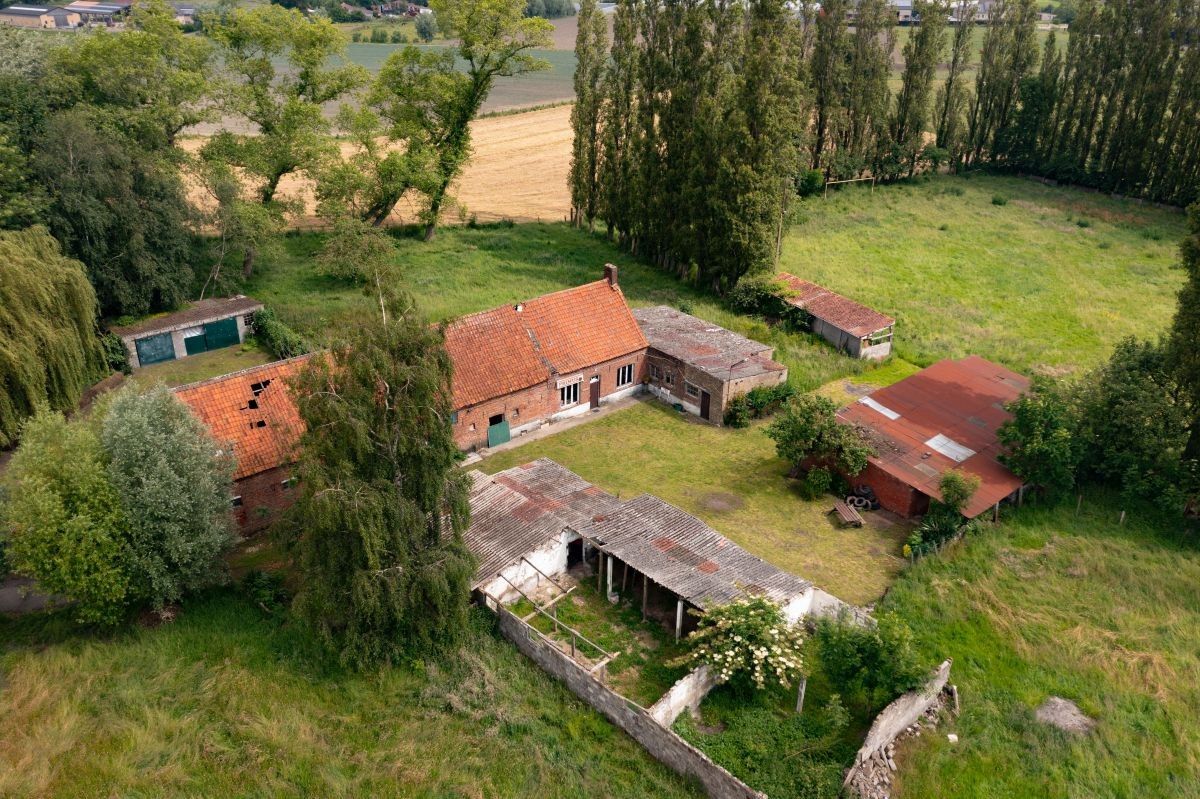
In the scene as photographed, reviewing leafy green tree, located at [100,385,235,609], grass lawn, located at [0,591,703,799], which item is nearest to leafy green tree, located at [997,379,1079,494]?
grass lawn, located at [0,591,703,799]

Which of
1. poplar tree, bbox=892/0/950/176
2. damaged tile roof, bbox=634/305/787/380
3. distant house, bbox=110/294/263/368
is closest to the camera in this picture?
damaged tile roof, bbox=634/305/787/380

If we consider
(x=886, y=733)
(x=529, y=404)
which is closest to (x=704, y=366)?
(x=529, y=404)

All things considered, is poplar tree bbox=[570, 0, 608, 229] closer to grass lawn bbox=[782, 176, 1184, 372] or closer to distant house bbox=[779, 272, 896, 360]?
grass lawn bbox=[782, 176, 1184, 372]

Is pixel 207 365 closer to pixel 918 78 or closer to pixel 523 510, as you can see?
pixel 523 510

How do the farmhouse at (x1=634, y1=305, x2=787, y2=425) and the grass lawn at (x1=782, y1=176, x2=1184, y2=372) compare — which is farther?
the grass lawn at (x1=782, y1=176, x2=1184, y2=372)

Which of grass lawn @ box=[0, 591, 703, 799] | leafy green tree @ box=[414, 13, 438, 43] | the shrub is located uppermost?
leafy green tree @ box=[414, 13, 438, 43]

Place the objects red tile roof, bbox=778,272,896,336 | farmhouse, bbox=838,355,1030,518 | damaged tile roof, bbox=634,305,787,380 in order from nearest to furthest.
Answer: farmhouse, bbox=838,355,1030,518 → damaged tile roof, bbox=634,305,787,380 → red tile roof, bbox=778,272,896,336

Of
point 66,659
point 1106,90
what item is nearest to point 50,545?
point 66,659

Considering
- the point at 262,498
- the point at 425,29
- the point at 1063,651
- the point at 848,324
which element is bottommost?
the point at 1063,651
